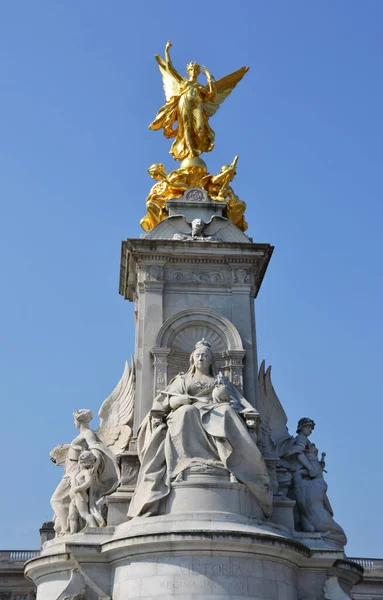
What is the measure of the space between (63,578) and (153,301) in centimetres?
651

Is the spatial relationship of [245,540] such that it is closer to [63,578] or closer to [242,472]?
[242,472]

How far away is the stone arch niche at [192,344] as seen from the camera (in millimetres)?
20312

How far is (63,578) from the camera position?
711 inches

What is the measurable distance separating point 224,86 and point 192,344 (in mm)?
8020

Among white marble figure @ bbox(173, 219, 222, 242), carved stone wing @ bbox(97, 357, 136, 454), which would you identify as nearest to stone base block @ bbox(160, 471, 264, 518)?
carved stone wing @ bbox(97, 357, 136, 454)

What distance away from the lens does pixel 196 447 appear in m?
17.8

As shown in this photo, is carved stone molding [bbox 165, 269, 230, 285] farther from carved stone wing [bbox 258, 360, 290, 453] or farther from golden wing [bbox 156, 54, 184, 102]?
golden wing [bbox 156, 54, 184, 102]

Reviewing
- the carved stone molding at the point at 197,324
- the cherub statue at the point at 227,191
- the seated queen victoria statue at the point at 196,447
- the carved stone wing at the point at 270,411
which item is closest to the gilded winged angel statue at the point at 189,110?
the cherub statue at the point at 227,191

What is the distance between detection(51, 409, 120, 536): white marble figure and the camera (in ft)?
61.9

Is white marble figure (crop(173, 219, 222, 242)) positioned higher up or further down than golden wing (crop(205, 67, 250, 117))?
further down

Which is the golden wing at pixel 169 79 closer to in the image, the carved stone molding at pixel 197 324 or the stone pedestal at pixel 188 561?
the carved stone molding at pixel 197 324

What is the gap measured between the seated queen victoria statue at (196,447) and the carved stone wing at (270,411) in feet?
7.78

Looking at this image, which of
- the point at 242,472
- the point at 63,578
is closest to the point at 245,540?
the point at 242,472

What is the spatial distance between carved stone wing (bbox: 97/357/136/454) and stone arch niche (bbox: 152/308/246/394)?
95cm
